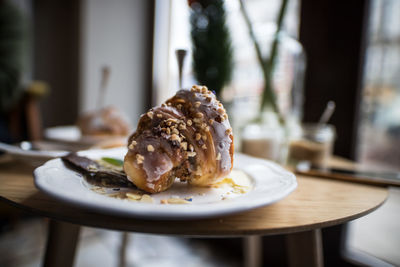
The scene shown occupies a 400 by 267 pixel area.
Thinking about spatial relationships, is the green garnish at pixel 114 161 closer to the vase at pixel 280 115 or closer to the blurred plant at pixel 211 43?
the vase at pixel 280 115

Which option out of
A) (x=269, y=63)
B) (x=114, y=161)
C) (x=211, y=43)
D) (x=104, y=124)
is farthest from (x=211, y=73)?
(x=114, y=161)

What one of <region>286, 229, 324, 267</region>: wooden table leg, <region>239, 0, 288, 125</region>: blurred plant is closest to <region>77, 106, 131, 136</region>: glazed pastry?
<region>239, 0, 288, 125</region>: blurred plant

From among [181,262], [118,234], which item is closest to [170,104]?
[181,262]

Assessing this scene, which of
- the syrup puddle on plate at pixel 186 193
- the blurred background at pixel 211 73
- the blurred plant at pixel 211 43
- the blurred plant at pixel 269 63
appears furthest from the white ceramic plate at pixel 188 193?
the blurred plant at pixel 211 43

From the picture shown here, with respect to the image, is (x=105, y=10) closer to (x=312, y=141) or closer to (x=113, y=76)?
(x=113, y=76)

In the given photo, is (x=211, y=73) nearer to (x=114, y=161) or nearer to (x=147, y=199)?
(x=114, y=161)

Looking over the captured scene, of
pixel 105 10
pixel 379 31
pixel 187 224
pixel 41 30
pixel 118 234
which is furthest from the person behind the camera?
pixel 41 30

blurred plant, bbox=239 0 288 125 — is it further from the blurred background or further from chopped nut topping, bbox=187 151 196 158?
chopped nut topping, bbox=187 151 196 158
